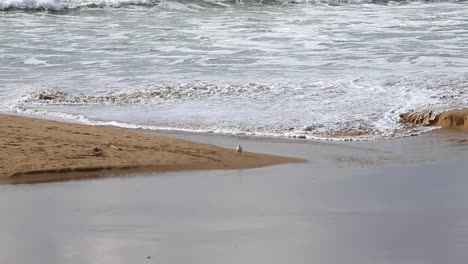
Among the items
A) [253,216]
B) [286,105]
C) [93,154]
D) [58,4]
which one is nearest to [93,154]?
[93,154]

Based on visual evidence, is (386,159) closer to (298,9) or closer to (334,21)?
(334,21)

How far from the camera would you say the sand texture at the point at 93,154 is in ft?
21.7

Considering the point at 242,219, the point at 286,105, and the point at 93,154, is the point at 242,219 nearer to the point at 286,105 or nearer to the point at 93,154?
the point at 93,154

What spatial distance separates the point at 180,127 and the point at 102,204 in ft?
11.7

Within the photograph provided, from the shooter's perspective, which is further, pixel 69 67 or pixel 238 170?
pixel 69 67

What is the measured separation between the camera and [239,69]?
12398mm

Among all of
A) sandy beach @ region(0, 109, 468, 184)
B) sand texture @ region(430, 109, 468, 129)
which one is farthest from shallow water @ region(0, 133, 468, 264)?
sand texture @ region(430, 109, 468, 129)

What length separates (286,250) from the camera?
4.62 meters

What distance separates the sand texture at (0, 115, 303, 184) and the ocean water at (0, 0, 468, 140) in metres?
1.23

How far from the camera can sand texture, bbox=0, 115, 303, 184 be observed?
6.62m

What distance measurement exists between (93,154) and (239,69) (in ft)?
17.9

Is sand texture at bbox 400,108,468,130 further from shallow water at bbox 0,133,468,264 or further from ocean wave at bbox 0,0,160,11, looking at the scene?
ocean wave at bbox 0,0,160,11

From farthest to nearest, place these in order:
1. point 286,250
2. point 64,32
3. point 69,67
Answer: point 64,32
point 69,67
point 286,250

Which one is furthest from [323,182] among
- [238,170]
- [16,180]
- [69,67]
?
[69,67]
